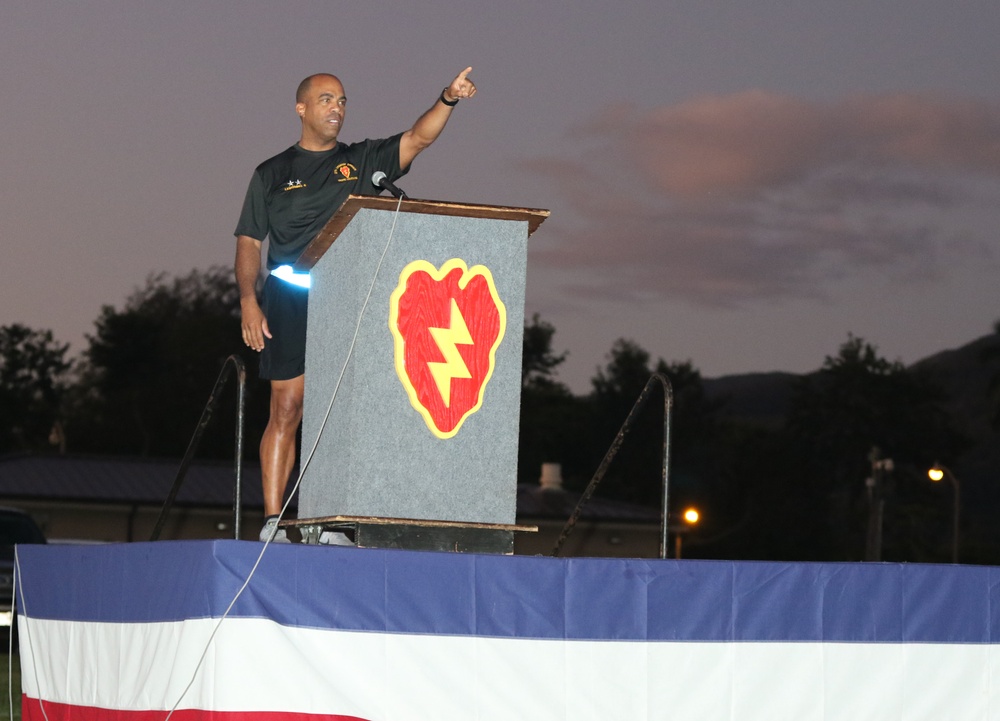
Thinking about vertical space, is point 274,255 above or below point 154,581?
above

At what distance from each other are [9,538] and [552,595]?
11913 millimetres

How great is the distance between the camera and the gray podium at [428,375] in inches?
174

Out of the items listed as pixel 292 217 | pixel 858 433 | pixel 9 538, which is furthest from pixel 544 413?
pixel 292 217

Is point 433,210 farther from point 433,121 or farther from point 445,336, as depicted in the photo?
point 433,121

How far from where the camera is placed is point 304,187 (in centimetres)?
547

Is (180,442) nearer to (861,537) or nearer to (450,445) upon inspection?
(861,537)

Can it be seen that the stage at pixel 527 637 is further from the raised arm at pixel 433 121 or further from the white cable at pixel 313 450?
the raised arm at pixel 433 121

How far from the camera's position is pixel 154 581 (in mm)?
4211

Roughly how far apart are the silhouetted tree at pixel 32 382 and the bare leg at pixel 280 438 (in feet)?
193

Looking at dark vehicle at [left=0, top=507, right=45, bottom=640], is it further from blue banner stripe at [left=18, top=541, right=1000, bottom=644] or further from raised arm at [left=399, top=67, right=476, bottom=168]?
blue banner stripe at [left=18, top=541, right=1000, bottom=644]

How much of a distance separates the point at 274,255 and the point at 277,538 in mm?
1205

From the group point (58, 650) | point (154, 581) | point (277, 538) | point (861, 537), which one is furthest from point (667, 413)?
point (861, 537)

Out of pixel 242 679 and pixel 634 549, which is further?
pixel 634 549

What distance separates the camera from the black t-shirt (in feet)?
18.0
